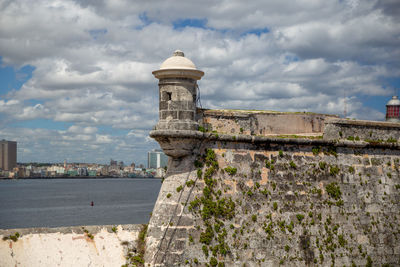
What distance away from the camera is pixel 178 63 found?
1080 centimetres

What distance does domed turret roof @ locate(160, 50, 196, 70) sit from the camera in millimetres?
10758

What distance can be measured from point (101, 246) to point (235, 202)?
339cm

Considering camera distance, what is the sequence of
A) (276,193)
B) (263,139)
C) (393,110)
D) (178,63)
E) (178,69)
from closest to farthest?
1. (178,69)
2. (178,63)
3. (263,139)
4. (276,193)
5. (393,110)

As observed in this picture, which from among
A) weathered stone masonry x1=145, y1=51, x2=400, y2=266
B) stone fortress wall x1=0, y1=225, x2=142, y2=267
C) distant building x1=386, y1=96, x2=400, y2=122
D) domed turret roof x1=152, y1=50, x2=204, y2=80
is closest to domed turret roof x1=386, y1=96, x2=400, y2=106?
distant building x1=386, y1=96, x2=400, y2=122

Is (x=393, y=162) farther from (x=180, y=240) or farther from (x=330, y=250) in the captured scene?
(x=180, y=240)

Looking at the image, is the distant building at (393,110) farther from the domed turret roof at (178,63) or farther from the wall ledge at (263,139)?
the domed turret roof at (178,63)

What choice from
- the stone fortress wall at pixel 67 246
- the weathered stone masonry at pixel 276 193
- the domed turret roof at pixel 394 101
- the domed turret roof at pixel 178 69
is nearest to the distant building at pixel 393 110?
the domed turret roof at pixel 394 101

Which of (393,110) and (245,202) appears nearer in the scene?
(245,202)

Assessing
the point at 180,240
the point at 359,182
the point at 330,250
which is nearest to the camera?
the point at 180,240

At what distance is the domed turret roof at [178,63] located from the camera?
35.3ft

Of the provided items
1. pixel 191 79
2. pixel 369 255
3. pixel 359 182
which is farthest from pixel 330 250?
pixel 191 79

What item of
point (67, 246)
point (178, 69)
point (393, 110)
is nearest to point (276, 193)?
point (178, 69)

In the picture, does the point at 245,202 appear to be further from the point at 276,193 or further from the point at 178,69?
the point at 178,69

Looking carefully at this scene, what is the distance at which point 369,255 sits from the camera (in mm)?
12773
